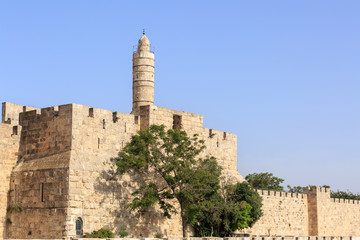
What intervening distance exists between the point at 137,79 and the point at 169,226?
1103 cm

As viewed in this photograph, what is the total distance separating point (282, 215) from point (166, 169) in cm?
1171

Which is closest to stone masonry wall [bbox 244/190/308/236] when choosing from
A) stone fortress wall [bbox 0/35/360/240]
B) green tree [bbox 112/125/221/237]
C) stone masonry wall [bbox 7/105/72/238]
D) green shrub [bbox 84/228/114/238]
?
green tree [bbox 112/125/221/237]

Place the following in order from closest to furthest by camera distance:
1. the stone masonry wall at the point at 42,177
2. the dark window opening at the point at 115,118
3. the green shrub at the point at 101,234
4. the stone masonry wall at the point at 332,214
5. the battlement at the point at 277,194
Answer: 1. the green shrub at the point at 101,234
2. the stone masonry wall at the point at 42,177
3. the dark window opening at the point at 115,118
4. the battlement at the point at 277,194
5. the stone masonry wall at the point at 332,214

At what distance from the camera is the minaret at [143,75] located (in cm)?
3519

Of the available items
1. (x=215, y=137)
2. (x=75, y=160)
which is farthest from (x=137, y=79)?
(x=75, y=160)

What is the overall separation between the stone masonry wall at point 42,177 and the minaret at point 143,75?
10.0 metres

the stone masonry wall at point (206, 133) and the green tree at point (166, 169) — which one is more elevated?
the stone masonry wall at point (206, 133)

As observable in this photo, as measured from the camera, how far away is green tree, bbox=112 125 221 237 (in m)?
25.5

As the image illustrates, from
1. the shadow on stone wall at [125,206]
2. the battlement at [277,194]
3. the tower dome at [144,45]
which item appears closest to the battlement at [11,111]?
the shadow on stone wall at [125,206]

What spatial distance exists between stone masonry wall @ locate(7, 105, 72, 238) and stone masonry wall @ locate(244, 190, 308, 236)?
1179 centimetres

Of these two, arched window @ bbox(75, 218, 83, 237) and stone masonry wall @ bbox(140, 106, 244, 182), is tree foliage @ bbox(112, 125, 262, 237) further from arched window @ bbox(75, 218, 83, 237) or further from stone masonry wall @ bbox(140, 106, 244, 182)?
arched window @ bbox(75, 218, 83, 237)

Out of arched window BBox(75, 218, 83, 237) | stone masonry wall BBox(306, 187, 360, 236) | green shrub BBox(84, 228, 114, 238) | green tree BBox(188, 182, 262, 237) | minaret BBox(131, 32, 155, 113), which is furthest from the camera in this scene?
stone masonry wall BBox(306, 187, 360, 236)

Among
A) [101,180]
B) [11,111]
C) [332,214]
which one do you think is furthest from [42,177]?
[332,214]

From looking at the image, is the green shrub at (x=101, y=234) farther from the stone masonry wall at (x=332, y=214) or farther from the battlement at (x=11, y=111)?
the stone masonry wall at (x=332, y=214)
